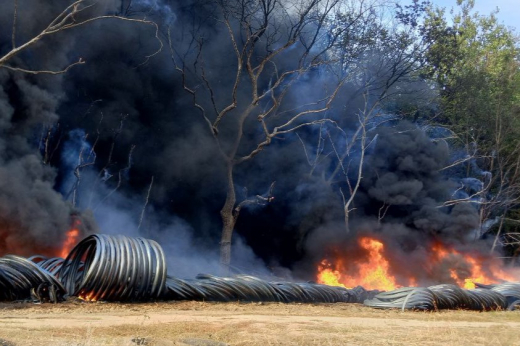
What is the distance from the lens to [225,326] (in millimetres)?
8391

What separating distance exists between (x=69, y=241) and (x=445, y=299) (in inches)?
424

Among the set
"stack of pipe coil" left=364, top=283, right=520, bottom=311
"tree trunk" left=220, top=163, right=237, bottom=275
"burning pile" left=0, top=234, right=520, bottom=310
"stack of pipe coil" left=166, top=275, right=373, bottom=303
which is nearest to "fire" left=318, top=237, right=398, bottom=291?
"tree trunk" left=220, top=163, right=237, bottom=275

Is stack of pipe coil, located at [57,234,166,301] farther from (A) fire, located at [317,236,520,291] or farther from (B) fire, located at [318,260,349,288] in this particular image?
(A) fire, located at [317,236,520,291]

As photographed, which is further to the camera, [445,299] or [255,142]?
[255,142]

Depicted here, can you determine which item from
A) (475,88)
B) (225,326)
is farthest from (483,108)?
(225,326)

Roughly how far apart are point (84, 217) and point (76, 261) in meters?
5.68

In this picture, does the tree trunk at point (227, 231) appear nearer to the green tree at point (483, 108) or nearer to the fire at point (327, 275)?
the fire at point (327, 275)

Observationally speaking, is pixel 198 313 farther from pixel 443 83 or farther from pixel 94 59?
pixel 443 83

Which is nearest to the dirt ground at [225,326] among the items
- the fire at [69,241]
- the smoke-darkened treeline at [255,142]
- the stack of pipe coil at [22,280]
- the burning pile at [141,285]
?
the burning pile at [141,285]

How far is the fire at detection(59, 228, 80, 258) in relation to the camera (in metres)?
17.2

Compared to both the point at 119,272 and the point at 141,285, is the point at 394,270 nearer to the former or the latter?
the point at 141,285

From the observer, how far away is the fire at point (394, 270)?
21656mm

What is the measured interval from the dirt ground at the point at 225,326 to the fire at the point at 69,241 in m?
6.61

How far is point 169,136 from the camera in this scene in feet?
76.6
